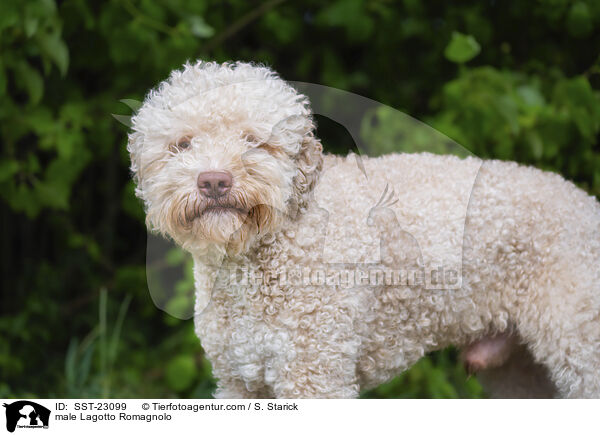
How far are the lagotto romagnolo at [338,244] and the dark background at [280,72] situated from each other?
1.04 ft

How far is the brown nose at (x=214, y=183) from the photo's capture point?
1.38 metres

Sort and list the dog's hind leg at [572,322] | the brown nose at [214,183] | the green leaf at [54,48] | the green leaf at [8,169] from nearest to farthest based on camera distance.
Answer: the brown nose at [214,183], the dog's hind leg at [572,322], the green leaf at [54,48], the green leaf at [8,169]

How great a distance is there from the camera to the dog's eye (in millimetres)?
1454

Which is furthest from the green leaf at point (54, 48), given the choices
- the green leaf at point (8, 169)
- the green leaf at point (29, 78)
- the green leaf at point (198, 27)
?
the green leaf at point (8, 169)

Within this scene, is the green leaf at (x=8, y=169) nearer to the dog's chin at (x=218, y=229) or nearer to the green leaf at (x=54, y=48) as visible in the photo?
the green leaf at (x=54, y=48)

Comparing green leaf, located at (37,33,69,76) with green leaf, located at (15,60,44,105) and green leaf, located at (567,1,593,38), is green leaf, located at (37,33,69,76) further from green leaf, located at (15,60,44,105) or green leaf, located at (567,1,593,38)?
green leaf, located at (567,1,593,38)

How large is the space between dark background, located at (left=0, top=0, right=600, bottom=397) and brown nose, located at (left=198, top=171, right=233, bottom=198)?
1.61 ft

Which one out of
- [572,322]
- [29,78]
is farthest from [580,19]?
[29,78]

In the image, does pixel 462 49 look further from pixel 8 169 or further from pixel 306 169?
pixel 8 169

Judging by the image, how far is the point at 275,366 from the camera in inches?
61.1

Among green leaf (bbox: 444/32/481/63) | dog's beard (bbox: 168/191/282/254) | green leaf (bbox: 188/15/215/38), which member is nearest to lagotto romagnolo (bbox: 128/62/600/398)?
dog's beard (bbox: 168/191/282/254)
